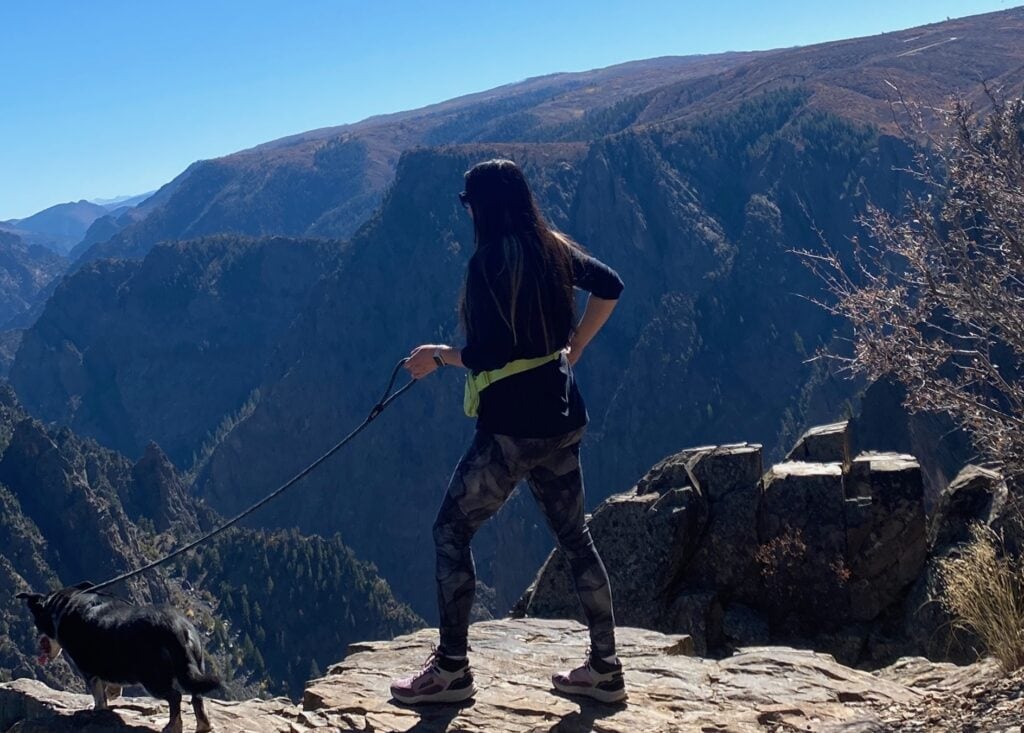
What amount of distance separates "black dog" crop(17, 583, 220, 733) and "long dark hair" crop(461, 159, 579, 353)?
243 cm

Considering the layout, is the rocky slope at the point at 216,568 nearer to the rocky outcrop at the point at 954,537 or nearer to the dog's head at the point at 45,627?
the rocky outcrop at the point at 954,537

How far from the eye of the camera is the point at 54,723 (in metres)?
5.74

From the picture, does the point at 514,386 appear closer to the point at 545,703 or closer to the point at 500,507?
the point at 500,507

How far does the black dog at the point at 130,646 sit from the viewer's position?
5.55 metres

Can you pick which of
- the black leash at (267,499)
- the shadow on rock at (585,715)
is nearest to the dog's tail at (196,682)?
the black leash at (267,499)

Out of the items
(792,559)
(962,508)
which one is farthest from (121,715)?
(962,508)

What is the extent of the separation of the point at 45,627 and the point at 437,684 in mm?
2375

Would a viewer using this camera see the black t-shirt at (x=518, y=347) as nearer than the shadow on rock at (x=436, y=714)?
Yes

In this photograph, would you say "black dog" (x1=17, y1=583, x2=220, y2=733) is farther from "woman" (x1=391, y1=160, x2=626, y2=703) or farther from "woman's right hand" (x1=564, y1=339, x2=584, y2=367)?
"woman's right hand" (x1=564, y1=339, x2=584, y2=367)

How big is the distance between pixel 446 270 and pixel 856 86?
73445mm

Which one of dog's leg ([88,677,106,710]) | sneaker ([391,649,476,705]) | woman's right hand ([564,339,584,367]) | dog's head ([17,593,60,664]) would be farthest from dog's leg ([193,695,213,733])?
woman's right hand ([564,339,584,367])

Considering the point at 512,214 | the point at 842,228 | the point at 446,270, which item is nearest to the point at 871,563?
the point at 512,214

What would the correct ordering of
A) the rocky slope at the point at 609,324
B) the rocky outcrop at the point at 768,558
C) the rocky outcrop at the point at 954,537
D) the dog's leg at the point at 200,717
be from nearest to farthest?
1. the dog's leg at the point at 200,717
2. the rocky outcrop at the point at 954,537
3. the rocky outcrop at the point at 768,558
4. the rocky slope at the point at 609,324

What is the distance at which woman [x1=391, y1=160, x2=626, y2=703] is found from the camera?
5395 mm
